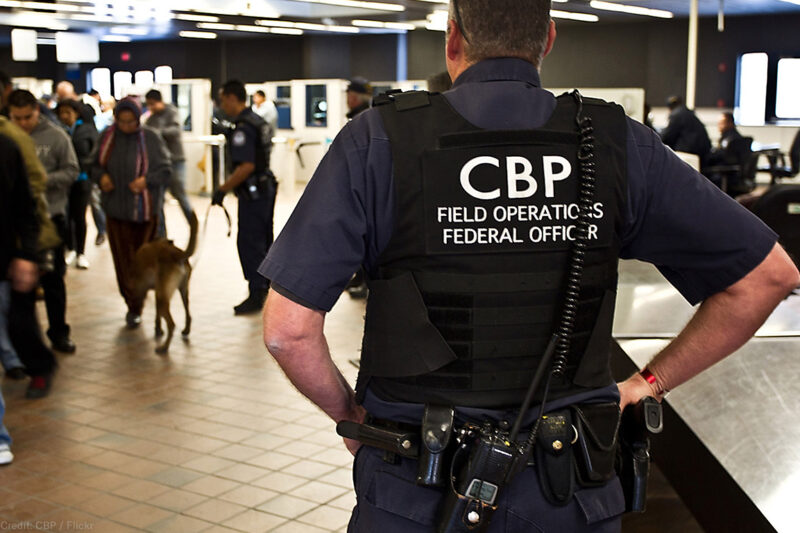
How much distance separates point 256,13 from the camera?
18656 millimetres

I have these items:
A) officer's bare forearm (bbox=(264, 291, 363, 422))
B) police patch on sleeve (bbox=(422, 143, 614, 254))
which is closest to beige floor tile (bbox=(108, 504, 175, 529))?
officer's bare forearm (bbox=(264, 291, 363, 422))

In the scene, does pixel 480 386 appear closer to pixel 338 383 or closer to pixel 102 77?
pixel 338 383

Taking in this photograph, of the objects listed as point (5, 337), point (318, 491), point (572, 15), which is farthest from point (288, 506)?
point (572, 15)

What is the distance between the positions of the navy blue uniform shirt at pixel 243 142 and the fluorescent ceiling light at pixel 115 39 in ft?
72.9

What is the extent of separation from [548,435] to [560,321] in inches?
7.0

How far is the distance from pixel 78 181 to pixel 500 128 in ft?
25.7

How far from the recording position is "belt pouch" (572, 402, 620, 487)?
153 cm

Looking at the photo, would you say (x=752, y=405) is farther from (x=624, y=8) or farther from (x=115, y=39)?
(x=115, y=39)

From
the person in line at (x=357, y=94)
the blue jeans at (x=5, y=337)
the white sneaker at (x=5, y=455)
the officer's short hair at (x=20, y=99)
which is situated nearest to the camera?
the white sneaker at (x=5, y=455)

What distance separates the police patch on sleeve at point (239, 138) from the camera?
7156 millimetres

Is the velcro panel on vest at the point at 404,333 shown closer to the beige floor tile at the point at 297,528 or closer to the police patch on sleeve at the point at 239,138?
the beige floor tile at the point at 297,528

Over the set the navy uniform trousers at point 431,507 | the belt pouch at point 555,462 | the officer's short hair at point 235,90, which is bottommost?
the navy uniform trousers at point 431,507

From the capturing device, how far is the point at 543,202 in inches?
58.8

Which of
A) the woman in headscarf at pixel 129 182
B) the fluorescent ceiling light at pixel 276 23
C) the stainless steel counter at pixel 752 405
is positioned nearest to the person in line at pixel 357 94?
the woman in headscarf at pixel 129 182
